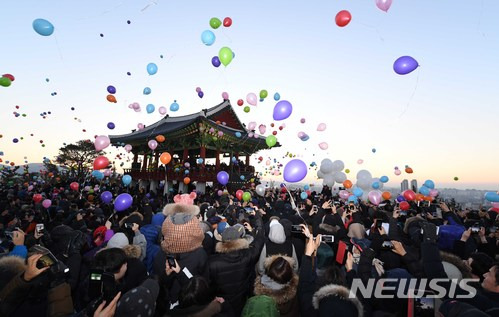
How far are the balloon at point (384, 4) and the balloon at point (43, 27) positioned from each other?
7681 millimetres

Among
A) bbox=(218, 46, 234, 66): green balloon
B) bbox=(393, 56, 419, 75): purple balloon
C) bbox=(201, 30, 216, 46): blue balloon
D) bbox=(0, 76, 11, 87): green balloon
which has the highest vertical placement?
bbox=(201, 30, 216, 46): blue balloon

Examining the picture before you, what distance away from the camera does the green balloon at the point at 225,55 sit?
23.5 feet

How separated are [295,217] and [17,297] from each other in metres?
5.04

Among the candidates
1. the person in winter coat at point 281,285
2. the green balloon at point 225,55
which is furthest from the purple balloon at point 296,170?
the green balloon at point 225,55

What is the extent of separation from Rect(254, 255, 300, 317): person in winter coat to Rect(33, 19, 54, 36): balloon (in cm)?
741

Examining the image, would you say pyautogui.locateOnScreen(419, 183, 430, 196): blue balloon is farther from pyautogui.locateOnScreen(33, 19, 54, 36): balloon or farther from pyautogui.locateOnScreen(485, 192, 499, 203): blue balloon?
pyautogui.locateOnScreen(33, 19, 54, 36): balloon

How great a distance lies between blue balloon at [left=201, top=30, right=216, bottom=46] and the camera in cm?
709

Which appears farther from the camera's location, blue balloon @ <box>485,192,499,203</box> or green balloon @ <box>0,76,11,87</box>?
green balloon @ <box>0,76,11,87</box>

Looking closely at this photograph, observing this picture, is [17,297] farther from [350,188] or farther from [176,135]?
[176,135]

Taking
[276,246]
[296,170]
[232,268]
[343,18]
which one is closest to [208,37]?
[343,18]

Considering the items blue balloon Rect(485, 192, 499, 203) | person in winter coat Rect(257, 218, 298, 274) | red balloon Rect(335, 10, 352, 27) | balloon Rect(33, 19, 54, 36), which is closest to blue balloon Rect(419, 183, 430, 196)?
blue balloon Rect(485, 192, 499, 203)

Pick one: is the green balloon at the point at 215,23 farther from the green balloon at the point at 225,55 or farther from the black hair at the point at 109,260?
the black hair at the point at 109,260

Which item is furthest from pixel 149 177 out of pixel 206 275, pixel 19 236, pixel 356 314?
pixel 356 314

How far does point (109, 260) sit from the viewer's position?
202 cm
